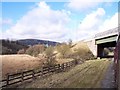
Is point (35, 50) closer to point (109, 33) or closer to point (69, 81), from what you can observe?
point (109, 33)

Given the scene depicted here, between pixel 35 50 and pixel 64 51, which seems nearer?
pixel 35 50

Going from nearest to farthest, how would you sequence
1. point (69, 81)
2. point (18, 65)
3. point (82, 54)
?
1. point (69, 81)
2. point (18, 65)
3. point (82, 54)

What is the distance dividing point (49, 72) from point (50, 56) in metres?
16.8

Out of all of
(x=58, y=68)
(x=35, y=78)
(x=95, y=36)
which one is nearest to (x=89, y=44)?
(x=95, y=36)

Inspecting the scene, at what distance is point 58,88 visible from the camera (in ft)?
71.7

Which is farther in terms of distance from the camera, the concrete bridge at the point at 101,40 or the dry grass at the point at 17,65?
the concrete bridge at the point at 101,40

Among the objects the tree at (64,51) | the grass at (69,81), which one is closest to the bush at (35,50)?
the tree at (64,51)

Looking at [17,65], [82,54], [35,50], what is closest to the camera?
[17,65]

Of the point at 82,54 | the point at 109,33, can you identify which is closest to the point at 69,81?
the point at 109,33

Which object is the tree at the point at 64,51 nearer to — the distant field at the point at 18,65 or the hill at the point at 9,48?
the distant field at the point at 18,65

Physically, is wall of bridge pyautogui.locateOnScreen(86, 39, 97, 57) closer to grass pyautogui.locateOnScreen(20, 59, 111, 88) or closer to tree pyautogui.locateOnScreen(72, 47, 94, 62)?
tree pyautogui.locateOnScreen(72, 47, 94, 62)

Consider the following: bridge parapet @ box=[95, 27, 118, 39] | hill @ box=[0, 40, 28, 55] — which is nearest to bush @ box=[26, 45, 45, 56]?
bridge parapet @ box=[95, 27, 118, 39]

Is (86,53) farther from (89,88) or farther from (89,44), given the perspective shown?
(89,88)

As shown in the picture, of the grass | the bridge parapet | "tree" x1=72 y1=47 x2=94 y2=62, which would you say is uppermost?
the bridge parapet
